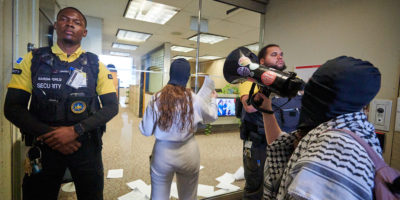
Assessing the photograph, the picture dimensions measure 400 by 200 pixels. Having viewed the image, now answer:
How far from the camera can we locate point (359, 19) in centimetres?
156

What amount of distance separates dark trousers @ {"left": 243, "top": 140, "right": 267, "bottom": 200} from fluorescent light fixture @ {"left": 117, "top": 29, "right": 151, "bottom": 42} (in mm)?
4294

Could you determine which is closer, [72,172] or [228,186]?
[72,172]

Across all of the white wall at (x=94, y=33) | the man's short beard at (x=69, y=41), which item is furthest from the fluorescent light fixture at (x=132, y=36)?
the man's short beard at (x=69, y=41)

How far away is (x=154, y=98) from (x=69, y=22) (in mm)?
665

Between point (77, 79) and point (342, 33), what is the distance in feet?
6.94

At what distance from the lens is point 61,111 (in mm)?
1080

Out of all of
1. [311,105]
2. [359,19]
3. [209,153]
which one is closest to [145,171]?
[209,153]

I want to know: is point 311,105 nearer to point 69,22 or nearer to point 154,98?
point 154,98

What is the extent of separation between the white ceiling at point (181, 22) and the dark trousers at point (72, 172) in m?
2.04

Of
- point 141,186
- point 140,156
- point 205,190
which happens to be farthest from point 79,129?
point 140,156

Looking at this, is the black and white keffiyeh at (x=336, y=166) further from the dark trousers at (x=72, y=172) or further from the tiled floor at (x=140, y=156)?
the tiled floor at (x=140, y=156)

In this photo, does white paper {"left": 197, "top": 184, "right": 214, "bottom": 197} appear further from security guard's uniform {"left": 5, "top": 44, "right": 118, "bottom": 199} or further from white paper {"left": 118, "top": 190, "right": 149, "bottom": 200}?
security guard's uniform {"left": 5, "top": 44, "right": 118, "bottom": 199}

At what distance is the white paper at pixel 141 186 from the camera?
2132 mm

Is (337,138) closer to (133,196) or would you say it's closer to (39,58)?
(39,58)
